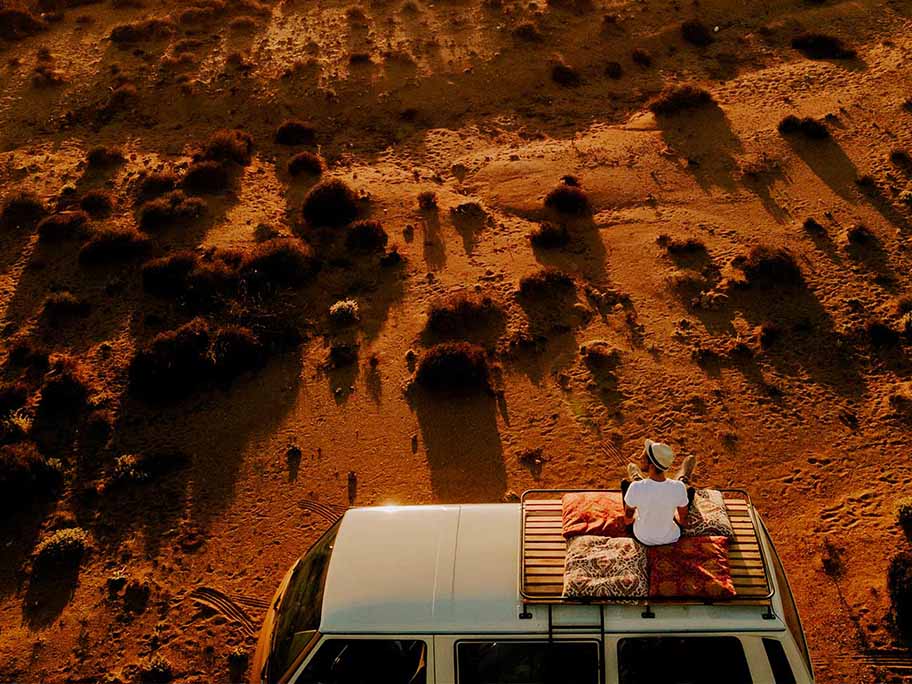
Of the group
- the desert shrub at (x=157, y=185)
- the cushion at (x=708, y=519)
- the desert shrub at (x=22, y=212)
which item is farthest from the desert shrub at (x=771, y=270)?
the desert shrub at (x=22, y=212)

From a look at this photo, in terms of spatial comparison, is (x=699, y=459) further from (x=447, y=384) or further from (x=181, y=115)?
(x=181, y=115)

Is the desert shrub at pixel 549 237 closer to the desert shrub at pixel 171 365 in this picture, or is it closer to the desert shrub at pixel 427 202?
the desert shrub at pixel 427 202

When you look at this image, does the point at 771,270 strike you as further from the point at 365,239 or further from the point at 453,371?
the point at 365,239

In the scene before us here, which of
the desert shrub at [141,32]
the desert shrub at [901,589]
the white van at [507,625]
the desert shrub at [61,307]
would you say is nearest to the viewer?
the white van at [507,625]

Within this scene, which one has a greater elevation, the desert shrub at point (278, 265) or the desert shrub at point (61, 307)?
the desert shrub at point (278, 265)

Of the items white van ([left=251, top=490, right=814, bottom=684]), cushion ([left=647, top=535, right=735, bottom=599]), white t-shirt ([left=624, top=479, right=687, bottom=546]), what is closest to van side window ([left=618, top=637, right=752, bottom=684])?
white van ([left=251, top=490, right=814, bottom=684])

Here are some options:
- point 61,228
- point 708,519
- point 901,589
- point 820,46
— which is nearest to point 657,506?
point 708,519
